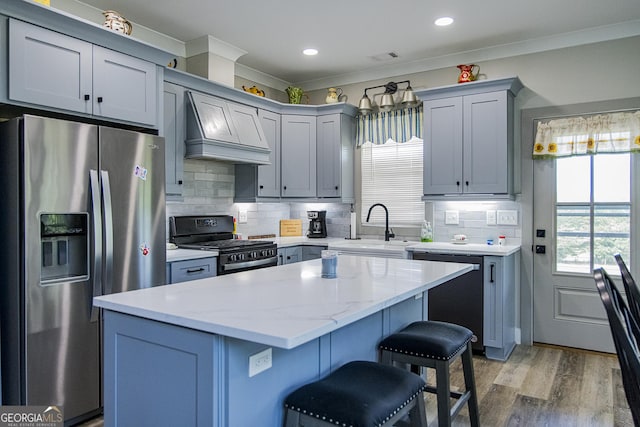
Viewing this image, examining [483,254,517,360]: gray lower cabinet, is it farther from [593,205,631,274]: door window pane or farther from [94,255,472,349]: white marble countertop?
[94,255,472,349]: white marble countertop

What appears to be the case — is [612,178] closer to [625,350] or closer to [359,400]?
[625,350]

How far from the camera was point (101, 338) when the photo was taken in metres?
2.65

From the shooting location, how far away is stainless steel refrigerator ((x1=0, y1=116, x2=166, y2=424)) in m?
2.33

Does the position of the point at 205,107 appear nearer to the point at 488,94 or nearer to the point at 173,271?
the point at 173,271

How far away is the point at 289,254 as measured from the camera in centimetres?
447

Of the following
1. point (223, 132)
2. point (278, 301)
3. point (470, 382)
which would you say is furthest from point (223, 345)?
point (223, 132)

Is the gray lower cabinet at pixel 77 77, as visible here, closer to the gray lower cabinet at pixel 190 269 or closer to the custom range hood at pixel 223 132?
the custom range hood at pixel 223 132

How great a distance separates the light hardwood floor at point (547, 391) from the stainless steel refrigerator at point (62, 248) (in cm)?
40

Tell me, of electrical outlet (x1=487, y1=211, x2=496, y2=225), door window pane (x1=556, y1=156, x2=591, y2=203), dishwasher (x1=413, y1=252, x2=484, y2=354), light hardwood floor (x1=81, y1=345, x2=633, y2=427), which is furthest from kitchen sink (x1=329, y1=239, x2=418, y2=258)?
door window pane (x1=556, y1=156, x2=591, y2=203)

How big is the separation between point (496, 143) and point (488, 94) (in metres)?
0.45

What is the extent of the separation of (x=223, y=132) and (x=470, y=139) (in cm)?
222

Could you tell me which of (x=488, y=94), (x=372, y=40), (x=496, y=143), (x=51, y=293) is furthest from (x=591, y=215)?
(x=51, y=293)

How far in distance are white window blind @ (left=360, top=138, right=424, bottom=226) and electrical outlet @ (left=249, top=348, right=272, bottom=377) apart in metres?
3.40

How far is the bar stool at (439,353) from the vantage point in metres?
2.00
